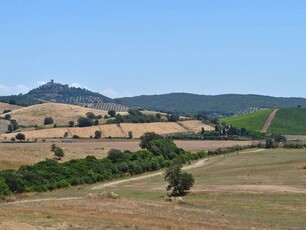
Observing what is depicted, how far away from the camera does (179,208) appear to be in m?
51.6

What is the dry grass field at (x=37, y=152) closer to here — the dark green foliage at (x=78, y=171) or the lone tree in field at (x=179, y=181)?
the dark green foliage at (x=78, y=171)

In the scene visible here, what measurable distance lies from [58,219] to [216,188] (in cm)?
3653

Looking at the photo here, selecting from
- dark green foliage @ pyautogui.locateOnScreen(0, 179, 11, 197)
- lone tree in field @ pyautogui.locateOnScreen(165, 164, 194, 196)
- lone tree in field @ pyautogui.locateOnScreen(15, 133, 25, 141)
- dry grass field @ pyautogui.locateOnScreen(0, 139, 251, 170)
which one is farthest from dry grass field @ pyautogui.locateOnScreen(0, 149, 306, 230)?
lone tree in field @ pyautogui.locateOnScreen(15, 133, 25, 141)

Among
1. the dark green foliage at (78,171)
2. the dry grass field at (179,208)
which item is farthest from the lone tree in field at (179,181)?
the dry grass field at (179,208)

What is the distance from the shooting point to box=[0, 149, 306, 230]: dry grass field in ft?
128

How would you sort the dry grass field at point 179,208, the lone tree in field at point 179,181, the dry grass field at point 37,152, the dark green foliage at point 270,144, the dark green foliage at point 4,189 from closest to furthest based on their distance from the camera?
the dry grass field at point 179,208 < the dark green foliage at point 4,189 < the lone tree in field at point 179,181 < the dry grass field at point 37,152 < the dark green foliage at point 270,144

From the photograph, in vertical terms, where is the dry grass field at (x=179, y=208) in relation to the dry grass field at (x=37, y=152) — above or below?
below

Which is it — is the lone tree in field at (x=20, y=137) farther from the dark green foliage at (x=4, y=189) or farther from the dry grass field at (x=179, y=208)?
the dark green foliage at (x=4, y=189)

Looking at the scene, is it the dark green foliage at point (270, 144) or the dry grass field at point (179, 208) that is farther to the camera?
the dark green foliage at point (270, 144)

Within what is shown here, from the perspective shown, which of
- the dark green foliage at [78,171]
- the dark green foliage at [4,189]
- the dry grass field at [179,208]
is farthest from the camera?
the dark green foliage at [78,171]

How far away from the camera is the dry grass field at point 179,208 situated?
38.9 m

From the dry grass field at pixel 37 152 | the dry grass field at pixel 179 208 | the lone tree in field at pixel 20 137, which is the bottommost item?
the dry grass field at pixel 179 208

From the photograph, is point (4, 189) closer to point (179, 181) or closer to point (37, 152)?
point (179, 181)

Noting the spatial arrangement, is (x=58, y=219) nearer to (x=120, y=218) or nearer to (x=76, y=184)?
(x=120, y=218)
